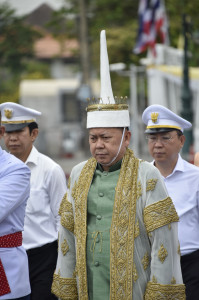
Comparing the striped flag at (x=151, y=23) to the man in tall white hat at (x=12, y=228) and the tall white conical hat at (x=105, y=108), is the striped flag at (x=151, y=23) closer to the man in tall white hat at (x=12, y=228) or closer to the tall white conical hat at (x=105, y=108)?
the tall white conical hat at (x=105, y=108)

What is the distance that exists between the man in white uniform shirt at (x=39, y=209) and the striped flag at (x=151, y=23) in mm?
19529

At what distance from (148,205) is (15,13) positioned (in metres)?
31.1

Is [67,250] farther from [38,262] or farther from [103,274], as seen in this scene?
[38,262]

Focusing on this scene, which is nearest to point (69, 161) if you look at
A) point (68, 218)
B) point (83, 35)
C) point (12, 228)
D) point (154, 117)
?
point (83, 35)

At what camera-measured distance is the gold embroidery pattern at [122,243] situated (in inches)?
177

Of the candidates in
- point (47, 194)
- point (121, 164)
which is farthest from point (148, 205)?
point (47, 194)

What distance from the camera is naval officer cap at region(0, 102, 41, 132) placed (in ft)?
22.0

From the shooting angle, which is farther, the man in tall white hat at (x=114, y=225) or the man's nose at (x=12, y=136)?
the man's nose at (x=12, y=136)

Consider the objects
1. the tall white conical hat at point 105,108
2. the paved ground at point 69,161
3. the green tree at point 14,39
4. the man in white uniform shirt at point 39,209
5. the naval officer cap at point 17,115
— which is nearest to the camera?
the tall white conical hat at point 105,108

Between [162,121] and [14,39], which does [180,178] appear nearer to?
[162,121]

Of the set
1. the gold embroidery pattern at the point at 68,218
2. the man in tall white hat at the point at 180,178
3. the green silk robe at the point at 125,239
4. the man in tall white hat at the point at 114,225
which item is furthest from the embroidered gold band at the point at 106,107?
the man in tall white hat at the point at 180,178

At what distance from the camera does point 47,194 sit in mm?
6520

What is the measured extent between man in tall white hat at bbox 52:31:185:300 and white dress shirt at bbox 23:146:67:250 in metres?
1.61

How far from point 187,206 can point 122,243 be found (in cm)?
162
